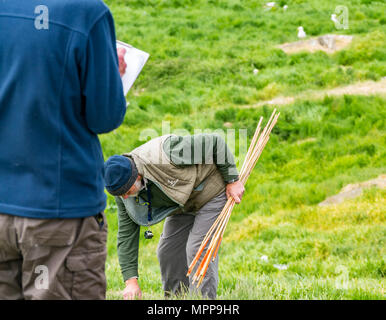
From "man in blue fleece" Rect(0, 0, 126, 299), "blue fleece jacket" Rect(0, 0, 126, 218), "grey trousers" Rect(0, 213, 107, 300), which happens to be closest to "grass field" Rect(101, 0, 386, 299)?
"grey trousers" Rect(0, 213, 107, 300)

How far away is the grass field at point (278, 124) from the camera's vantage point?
6.34 metres

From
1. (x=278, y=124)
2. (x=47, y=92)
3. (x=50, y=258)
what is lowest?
(x=278, y=124)

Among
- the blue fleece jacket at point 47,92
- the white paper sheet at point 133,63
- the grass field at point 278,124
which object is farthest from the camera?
the grass field at point 278,124

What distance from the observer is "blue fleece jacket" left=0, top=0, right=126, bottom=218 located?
8.07ft

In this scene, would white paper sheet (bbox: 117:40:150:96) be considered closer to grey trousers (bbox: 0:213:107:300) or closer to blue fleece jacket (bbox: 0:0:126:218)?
blue fleece jacket (bbox: 0:0:126:218)

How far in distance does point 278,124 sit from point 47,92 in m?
8.88

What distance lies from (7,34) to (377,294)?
2.99m

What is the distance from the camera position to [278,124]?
1109 centimetres

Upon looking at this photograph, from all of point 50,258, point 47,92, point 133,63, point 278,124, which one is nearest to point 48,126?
point 47,92

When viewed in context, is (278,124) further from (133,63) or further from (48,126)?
(48,126)

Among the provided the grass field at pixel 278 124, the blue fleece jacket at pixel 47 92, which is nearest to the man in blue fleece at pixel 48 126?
the blue fleece jacket at pixel 47 92

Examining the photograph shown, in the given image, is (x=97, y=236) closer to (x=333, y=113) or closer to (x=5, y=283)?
(x=5, y=283)

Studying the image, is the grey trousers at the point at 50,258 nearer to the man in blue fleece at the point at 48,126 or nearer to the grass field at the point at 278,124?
the man in blue fleece at the point at 48,126

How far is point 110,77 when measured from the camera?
8.36 feet
